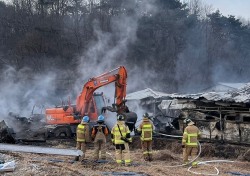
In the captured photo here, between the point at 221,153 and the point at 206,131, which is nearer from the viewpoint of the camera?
the point at 221,153

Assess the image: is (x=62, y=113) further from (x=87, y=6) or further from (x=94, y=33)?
(x=87, y=6)

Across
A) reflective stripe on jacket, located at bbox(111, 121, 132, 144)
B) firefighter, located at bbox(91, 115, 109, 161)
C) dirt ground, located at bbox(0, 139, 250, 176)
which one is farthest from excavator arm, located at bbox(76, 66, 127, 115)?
reflective stripe on jacket, located at bbox(111, 121, 132, 144)

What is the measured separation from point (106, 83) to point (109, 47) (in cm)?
2481

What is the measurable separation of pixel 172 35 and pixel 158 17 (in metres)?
3.24

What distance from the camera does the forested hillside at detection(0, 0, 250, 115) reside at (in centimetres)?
3600

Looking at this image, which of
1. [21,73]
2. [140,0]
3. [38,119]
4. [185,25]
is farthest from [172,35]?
[38,119]

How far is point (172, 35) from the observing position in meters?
47.3

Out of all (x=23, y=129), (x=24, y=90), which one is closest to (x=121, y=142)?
(x=23, y=129)

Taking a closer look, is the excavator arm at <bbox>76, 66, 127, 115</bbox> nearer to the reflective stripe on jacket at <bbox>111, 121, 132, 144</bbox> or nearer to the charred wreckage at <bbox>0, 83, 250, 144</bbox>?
the charred wreckage at <bbox>0, 83, 250, 144</bbox>

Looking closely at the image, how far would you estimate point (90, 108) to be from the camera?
17.1m

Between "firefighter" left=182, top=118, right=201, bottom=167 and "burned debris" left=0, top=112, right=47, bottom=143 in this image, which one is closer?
"firefighter" left=182, top=118, right=201, bottom=167

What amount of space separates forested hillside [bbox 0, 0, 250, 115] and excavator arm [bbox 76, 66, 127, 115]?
552 inches

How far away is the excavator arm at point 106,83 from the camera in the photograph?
16281mm

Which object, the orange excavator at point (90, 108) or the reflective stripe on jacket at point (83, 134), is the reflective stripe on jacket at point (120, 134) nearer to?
the reflective stripe on jacket at point (83, 134)
